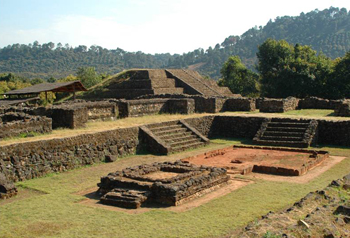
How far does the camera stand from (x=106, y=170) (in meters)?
13.3

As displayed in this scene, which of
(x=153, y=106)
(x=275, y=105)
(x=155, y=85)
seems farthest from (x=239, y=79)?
(x=153, y=106)

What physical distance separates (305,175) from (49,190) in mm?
7521

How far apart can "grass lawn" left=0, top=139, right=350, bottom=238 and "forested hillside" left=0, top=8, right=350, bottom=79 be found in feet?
356

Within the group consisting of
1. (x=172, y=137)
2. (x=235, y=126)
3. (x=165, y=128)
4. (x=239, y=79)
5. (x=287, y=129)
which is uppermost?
(x=239, y=79)

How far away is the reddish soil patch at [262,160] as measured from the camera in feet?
42.6

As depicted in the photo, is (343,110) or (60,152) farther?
(343,110)

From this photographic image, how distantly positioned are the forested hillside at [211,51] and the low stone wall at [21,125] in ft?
343

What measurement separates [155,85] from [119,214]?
78.8 ft

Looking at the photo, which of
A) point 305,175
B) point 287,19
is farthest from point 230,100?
point 287,19

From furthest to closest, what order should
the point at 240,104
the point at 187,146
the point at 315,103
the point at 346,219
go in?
1. the point at 315,103
2. the point at 240,104
3. the point at 187,146
4. the point at 346,219

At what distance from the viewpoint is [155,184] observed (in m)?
9.91

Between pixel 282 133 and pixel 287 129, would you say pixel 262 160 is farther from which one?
pixel 287 129

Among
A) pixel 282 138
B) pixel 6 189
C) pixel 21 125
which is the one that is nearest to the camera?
pixel 6 189

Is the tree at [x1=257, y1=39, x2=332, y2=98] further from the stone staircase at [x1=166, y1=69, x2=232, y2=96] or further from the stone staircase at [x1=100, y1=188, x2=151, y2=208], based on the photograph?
the stone staircase at [x1=100, y1=188, x2=151, y2=208]
